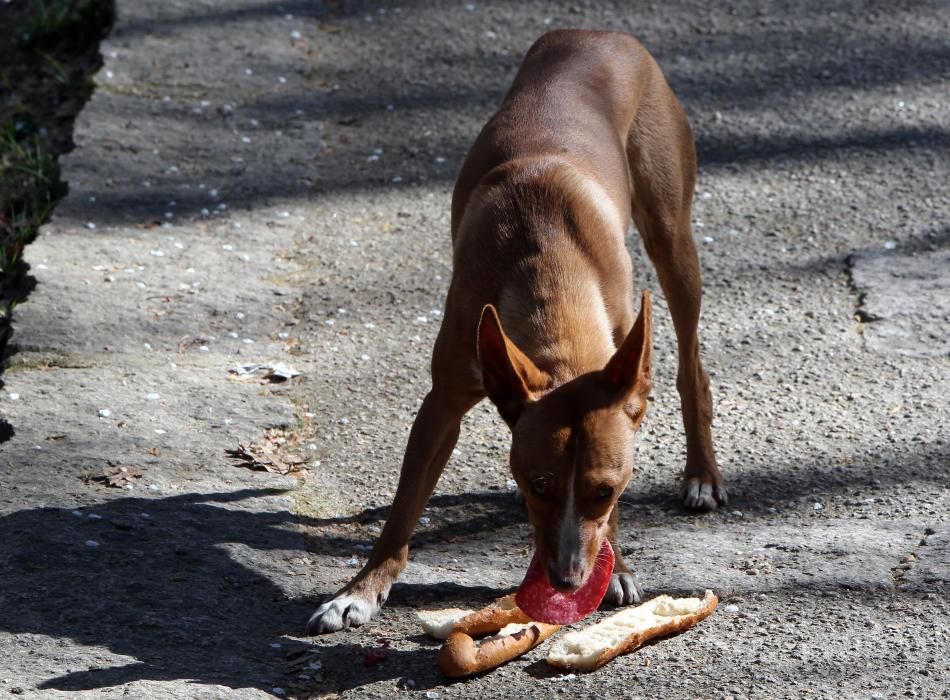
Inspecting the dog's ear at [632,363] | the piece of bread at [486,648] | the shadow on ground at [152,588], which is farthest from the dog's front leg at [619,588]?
the shadow on ground at [152,588]

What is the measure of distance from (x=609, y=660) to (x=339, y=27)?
6.95m

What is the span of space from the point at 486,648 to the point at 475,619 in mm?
119

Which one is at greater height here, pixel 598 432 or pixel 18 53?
pixel 598 432

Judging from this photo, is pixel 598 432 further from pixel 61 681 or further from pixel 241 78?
pixel 241 78

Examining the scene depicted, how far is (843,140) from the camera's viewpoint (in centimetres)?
827

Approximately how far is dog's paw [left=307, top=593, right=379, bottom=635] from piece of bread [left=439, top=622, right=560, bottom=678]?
1.29ft

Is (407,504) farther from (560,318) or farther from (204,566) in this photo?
(560,318)

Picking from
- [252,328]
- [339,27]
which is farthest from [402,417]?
[339,27]

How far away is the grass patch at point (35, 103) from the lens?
277 inches

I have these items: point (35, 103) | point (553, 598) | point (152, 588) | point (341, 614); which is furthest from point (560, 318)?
point (35, 103)

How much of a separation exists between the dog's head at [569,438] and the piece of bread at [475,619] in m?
0.50

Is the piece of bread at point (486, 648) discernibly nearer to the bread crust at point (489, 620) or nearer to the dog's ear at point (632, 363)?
the bread crust at point (489, 620)

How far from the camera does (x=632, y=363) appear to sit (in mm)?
3629

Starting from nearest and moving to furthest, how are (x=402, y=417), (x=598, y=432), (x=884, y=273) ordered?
(x=598, y=432), (x=402, y=417), (x=884, y=273)
